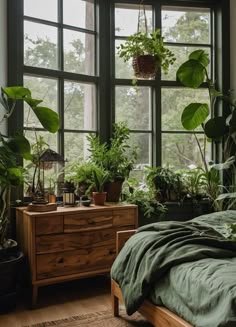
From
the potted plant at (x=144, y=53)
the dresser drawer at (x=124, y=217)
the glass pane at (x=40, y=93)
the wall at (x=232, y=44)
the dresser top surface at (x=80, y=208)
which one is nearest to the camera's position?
the dresser top surface at (x=80, y=208)

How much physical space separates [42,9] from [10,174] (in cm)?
174

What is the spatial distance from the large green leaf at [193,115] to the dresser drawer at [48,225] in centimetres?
158

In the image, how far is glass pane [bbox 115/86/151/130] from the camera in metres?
3.89

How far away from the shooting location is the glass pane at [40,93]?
11.2ft

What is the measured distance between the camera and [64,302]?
297cm

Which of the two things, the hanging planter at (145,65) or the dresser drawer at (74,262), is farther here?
the hanging planter at (145,65)

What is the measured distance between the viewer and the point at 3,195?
9.75ft

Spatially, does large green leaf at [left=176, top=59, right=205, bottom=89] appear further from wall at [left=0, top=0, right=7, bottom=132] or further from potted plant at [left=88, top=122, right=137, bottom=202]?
wall at [left=0, top=0, right=7, bottom=132]

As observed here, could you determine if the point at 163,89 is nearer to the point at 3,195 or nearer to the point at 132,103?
the point at 132,103

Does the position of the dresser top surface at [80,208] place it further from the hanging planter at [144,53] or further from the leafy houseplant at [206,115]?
the hanging planter at [144,53]

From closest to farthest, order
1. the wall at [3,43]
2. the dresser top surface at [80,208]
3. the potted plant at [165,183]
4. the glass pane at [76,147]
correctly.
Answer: the dresser top surface at [80,208]
the wall at [3,43]
the glass pane at [76,147]
the potted plant at [165,183]

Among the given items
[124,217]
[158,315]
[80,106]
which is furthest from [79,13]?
[158,315]

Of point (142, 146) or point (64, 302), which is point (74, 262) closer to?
point (64, 302)

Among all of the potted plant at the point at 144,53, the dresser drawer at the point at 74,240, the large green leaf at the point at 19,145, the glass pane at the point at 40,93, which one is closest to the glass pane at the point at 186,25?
the potted plant at the point at 144,53
